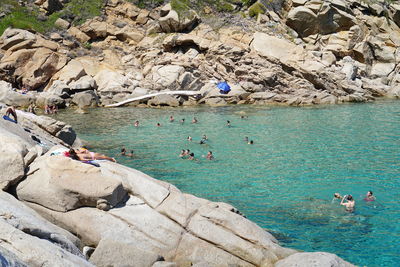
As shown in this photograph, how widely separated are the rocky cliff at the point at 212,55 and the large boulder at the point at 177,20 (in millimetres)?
179

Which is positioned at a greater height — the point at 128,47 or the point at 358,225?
the point at 358,225

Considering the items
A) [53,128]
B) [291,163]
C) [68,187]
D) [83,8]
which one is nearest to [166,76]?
[83,8]

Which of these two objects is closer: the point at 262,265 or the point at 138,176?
the point at 262,265

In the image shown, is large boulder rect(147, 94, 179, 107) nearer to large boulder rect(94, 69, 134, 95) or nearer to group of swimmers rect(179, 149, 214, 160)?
large boulder rect(94, 69, 134, 95)

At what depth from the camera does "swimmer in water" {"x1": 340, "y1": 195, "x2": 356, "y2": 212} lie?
56.2 ft

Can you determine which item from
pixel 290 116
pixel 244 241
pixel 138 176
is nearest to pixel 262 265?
pixel 244 241

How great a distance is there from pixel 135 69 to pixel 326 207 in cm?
4738

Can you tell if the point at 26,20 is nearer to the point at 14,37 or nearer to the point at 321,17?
the point at 14,37

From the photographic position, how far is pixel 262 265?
11656mm

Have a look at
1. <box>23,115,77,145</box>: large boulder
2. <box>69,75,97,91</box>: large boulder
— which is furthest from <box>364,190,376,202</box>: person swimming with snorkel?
<box>69,75,97,91</box>: large boulder

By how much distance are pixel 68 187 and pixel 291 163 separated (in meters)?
15.8

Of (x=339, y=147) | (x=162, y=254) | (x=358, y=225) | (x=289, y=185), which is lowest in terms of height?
(x=339, y=147)

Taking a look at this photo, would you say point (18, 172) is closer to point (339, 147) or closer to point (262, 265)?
point (262, 265)

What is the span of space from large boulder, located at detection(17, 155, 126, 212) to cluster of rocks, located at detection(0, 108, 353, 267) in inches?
1.3
